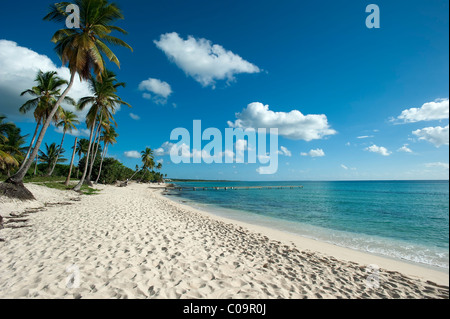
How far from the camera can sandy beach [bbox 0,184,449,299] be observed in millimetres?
→ 3256

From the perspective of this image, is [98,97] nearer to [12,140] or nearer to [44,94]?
[44,94]

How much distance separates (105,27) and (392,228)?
23.1m

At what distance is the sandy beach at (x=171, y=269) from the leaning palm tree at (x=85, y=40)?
8.66 metres

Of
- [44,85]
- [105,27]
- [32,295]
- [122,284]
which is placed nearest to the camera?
[32,295]

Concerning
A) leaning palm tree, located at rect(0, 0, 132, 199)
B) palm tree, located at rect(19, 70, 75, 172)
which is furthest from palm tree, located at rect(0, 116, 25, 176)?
leaning palm tree, located at rect(0, 0, 132, 199)

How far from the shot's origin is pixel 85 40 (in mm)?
11406

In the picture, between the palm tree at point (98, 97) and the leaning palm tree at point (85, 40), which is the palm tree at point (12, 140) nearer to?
the palm tree at point (98, 97)

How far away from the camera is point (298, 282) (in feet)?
12.8

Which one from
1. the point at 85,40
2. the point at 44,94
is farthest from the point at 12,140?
the point at 85,40

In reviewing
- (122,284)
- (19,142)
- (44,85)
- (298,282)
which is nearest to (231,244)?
(298,282)

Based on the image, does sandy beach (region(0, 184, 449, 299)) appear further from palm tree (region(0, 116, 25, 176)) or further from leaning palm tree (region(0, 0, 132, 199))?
palm tree (region(0, 116, 25, 176))

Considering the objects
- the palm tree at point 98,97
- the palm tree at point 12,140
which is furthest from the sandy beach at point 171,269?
the palm tree at point 12,140

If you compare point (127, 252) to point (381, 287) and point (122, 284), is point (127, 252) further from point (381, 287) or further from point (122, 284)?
point (381, 287)

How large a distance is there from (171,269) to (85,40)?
45.9 feet
